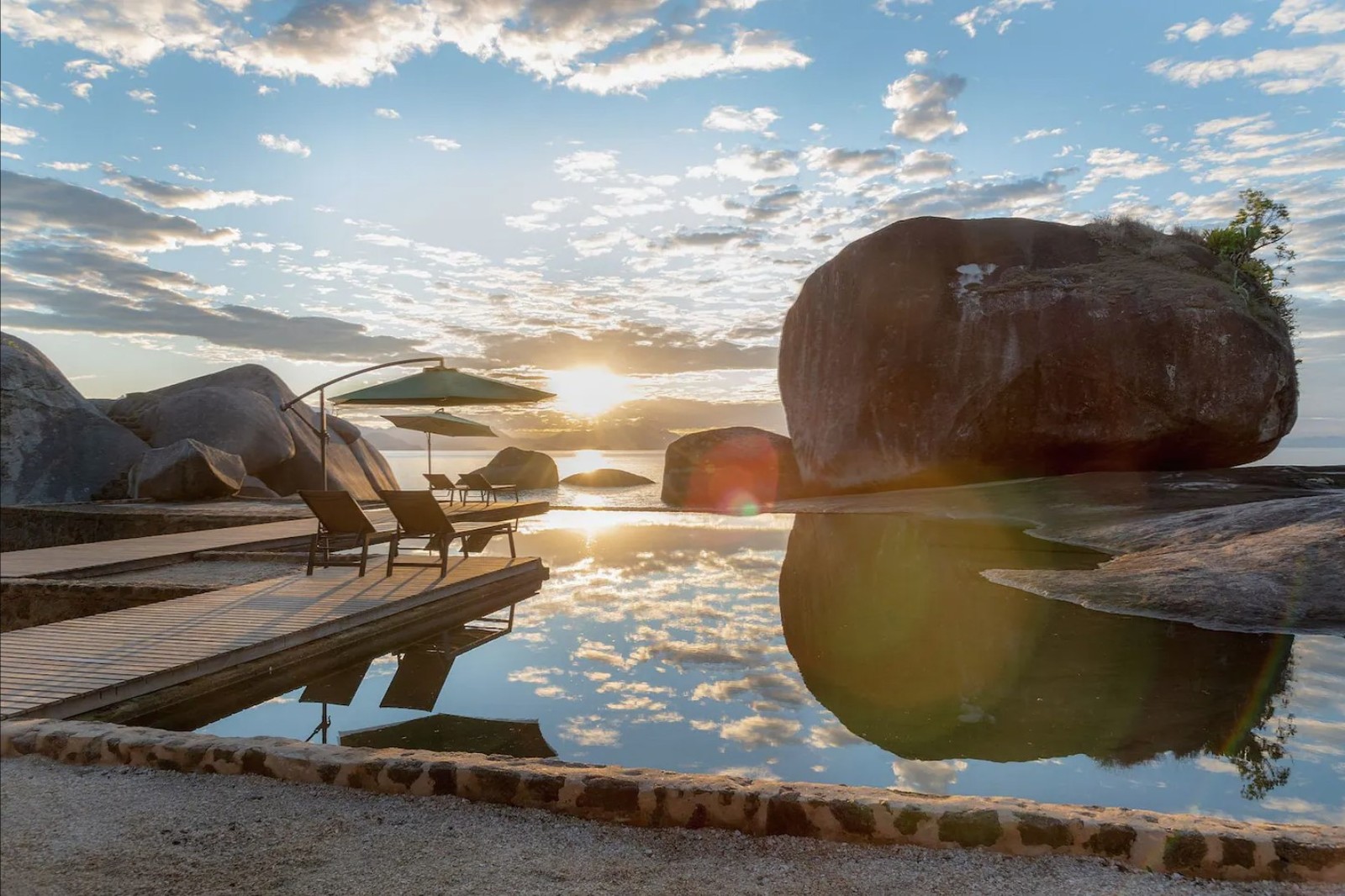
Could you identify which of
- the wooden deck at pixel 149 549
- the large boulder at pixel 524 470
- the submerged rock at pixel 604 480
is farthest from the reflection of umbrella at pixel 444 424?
the submerged rock at pixel 604 480

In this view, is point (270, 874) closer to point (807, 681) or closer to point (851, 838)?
point (851, 838)

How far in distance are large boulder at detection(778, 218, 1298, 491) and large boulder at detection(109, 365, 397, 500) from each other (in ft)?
46.3

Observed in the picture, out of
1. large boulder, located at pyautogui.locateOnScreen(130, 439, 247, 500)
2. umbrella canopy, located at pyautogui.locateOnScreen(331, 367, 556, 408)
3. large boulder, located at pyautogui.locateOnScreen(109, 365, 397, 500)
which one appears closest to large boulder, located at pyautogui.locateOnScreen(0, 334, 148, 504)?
large boulder, located at pyautogui.locateOnScreen(109, 365, 397, 500)

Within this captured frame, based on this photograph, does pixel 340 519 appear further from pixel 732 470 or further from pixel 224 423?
pixel 732 470

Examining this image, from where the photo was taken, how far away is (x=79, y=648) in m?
5.65

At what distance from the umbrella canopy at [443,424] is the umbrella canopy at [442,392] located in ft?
17.5

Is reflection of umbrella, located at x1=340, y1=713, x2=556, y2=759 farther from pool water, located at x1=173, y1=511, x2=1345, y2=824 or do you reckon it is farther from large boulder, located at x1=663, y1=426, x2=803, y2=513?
large boulder, located at x1=663, y1=426, x2=803, y2=513

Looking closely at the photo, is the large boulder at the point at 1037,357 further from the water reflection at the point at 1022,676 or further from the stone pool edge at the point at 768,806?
the stone pool edge at the point at 768,806

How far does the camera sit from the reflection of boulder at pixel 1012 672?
463cm

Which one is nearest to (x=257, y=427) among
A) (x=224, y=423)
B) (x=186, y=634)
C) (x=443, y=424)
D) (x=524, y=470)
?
(x=224, y=423)

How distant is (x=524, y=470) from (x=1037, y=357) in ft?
80.3

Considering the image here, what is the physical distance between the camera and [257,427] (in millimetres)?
20781

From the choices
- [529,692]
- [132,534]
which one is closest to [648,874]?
[529,692]

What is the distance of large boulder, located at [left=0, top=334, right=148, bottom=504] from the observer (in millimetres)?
18109
